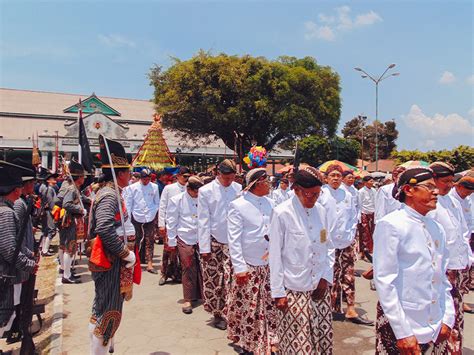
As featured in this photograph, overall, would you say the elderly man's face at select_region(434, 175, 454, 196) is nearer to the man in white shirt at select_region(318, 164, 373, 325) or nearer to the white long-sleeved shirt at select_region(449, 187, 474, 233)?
the white long-sleeved shirt at select_region(449, 187, 474, 233)

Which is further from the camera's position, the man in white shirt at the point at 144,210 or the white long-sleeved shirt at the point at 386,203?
the man in white shirt at the point at 144,210

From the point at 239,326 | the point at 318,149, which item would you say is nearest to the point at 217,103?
the point at 318,149

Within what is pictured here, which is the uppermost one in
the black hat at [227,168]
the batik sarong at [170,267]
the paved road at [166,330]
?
the black hat at [227,168]

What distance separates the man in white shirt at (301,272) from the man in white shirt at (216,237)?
1957 millimetres

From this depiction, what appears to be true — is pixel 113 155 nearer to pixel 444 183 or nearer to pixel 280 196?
pixel 444 183

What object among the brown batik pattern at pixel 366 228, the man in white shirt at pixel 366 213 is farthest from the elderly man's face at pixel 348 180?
the brown batik pattern at pixel 366 228

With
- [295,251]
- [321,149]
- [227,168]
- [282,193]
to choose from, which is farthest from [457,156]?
[295,251]

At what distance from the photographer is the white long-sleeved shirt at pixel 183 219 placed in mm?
6082

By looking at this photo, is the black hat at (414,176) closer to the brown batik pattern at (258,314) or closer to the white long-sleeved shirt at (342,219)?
the brown batik pattern at (258,314)

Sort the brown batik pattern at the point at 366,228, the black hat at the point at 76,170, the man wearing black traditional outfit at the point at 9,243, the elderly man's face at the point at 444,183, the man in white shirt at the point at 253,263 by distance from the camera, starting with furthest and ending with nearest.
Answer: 1. the brown batik pattern at the point at 366,228
2. the black hat at the point at 76,170
3. the man in white shirt at the point at 253,263
4. the elderly man's face at the point at 444,183
5. the man wearing black traditional outfit at the point at 9,243

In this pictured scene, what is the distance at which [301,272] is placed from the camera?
3.23 metres

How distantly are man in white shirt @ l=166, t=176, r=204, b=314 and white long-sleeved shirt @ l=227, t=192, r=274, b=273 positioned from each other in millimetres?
2005

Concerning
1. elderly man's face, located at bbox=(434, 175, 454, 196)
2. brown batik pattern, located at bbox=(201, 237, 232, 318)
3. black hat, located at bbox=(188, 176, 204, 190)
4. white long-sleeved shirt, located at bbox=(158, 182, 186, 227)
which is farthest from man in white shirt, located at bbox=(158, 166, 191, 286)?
elderly man's face, located at bbox=(434, 175, 454, 196)

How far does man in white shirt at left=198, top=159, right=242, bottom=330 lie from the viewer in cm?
525
